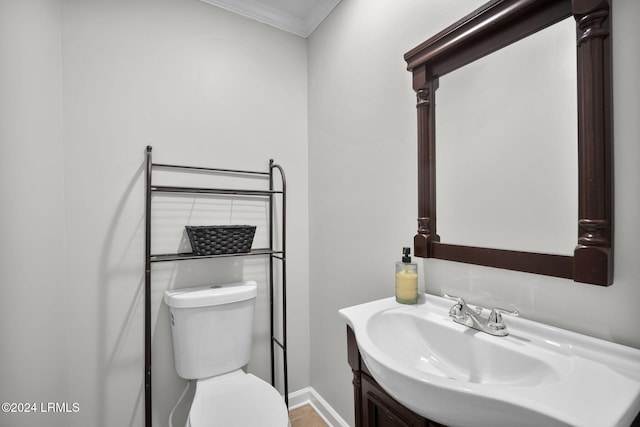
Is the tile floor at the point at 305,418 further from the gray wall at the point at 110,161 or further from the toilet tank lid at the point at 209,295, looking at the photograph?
the toilet tank lid at the point at 209,295

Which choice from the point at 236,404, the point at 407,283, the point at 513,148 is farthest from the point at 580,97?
the point at 236,404

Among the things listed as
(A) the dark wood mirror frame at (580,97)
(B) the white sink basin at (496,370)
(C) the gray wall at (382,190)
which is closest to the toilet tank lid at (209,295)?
(C) the gray wall at (382,190)

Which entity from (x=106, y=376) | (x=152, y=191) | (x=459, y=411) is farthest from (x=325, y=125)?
(x=106, y=376)

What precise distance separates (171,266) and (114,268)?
0.83ft

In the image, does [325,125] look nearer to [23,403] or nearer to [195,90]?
[195,90]

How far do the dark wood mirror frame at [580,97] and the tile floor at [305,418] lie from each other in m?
1.35

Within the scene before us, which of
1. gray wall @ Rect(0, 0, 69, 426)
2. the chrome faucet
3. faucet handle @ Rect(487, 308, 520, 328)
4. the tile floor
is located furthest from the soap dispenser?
gray wall @ Rect(0, 0, 69, 426)

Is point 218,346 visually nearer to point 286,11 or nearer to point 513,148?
point 513,148

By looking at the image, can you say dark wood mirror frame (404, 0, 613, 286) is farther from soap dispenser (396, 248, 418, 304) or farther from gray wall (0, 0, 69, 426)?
gray wall (0, 0, 69, 426)

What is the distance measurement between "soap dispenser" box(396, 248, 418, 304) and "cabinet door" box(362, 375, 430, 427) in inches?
12.3

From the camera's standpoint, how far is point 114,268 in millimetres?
1470

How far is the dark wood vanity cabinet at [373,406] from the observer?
789 millimetres

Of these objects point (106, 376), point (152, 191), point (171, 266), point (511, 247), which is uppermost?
point (152, 191)

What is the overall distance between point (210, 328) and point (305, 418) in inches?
34.8
